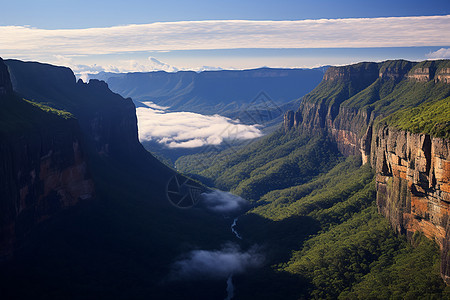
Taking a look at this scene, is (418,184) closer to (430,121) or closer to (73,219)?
(430,121)

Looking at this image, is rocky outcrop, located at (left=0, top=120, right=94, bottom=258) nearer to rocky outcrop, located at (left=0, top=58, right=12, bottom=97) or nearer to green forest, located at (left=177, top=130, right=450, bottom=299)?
rocky outcrop, located at (left=0, top=58, right=12, bottom=97)

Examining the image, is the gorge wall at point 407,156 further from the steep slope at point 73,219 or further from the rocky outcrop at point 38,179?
the rocky outcrop at point 38,179

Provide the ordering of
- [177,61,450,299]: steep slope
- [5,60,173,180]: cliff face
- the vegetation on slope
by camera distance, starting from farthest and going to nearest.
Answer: [5,60,173,180]: cliff face, [177,61,450,299]: steep slope, the vegetation on slope

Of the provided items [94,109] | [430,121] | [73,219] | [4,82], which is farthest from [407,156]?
[94,109]

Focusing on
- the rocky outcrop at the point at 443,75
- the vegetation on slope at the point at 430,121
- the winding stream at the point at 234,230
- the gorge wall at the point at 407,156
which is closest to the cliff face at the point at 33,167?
the winding stream at the point at 234,230

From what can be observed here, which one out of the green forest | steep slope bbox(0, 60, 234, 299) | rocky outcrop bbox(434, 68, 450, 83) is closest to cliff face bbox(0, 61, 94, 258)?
steep slope bbox(0, 60, 234, 299)

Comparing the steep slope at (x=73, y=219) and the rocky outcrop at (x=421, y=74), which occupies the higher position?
the rocky outcrop at (x=421, y=74)
